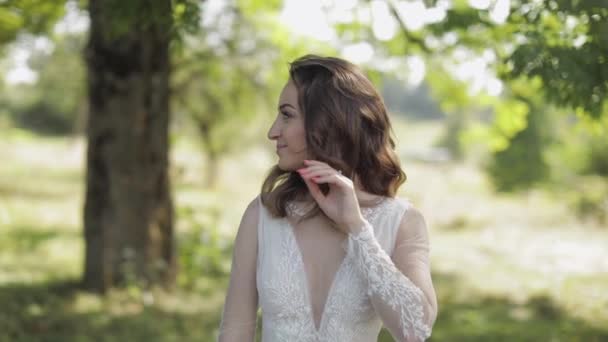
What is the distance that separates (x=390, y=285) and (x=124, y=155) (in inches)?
252

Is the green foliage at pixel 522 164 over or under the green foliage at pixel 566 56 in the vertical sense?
under

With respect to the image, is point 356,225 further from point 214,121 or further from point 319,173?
point 214,121

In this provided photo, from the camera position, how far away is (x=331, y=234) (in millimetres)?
2344

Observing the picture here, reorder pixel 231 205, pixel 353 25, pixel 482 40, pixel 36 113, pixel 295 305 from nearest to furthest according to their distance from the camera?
pixel 295 305, pixel 482 40, pixel 353 25, pixel 231 205, pixel 36 113

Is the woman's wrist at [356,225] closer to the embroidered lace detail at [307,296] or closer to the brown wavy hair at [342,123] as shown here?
the embroidered lace detail at [307,296]

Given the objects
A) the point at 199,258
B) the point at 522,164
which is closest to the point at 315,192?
the point at 199,258

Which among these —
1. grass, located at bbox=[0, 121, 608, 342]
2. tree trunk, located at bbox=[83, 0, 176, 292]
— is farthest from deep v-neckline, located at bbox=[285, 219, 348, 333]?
tree trunk, located at bbox=[83, 0, 176, 292]

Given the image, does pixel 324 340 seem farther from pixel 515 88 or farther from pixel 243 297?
pixel 515 88

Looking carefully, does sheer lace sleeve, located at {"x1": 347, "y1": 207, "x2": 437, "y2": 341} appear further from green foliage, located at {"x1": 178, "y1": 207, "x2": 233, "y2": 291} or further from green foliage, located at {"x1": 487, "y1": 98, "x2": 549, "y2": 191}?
green foliage, located at {"x1": 487, "y1": 98, "x2": 549, "y2": 191}

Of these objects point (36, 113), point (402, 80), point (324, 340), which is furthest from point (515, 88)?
point (36, 113)

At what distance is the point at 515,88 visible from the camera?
962 cm

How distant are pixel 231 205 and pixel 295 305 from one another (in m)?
21.0

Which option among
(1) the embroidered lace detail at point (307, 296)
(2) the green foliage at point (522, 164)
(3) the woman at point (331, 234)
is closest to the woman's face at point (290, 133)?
(3) the woman at point (331, 234)

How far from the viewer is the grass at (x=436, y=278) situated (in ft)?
24.8
